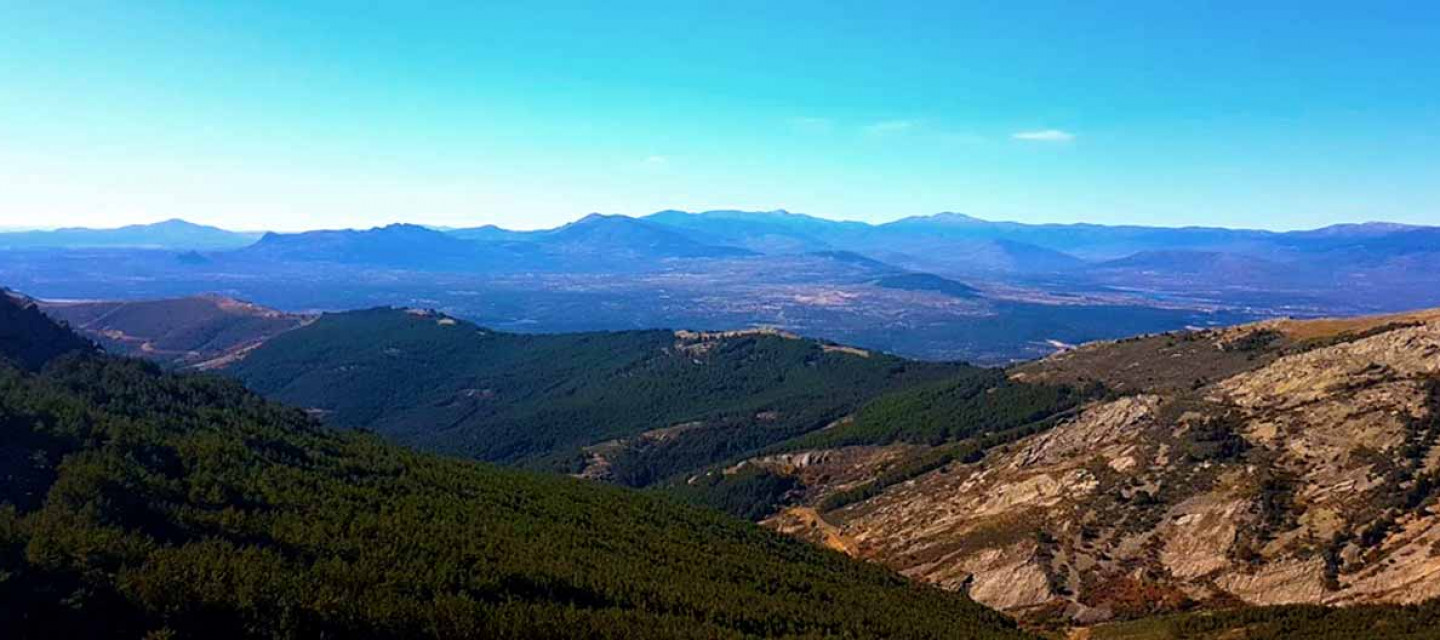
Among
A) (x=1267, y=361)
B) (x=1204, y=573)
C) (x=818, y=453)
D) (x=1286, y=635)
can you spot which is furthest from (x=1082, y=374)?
(x=1286, y=635)

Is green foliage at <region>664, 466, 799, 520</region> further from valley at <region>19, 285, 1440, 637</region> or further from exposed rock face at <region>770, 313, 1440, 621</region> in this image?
exposed rock face at <region>770, 313, 1440, 621</region>

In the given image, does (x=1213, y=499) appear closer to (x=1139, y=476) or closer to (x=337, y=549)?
(x=1139, y=476)

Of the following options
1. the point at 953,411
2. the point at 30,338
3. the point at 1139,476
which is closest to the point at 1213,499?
the point at 1139,476

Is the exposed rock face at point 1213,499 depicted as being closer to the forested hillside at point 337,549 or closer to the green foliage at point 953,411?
the forested hillside at point 337,549

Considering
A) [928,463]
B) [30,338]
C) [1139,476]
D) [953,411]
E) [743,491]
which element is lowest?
[743,491]

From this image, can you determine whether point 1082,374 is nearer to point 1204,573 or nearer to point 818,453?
point 818,453

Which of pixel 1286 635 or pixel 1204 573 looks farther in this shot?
pixel 1204 573
